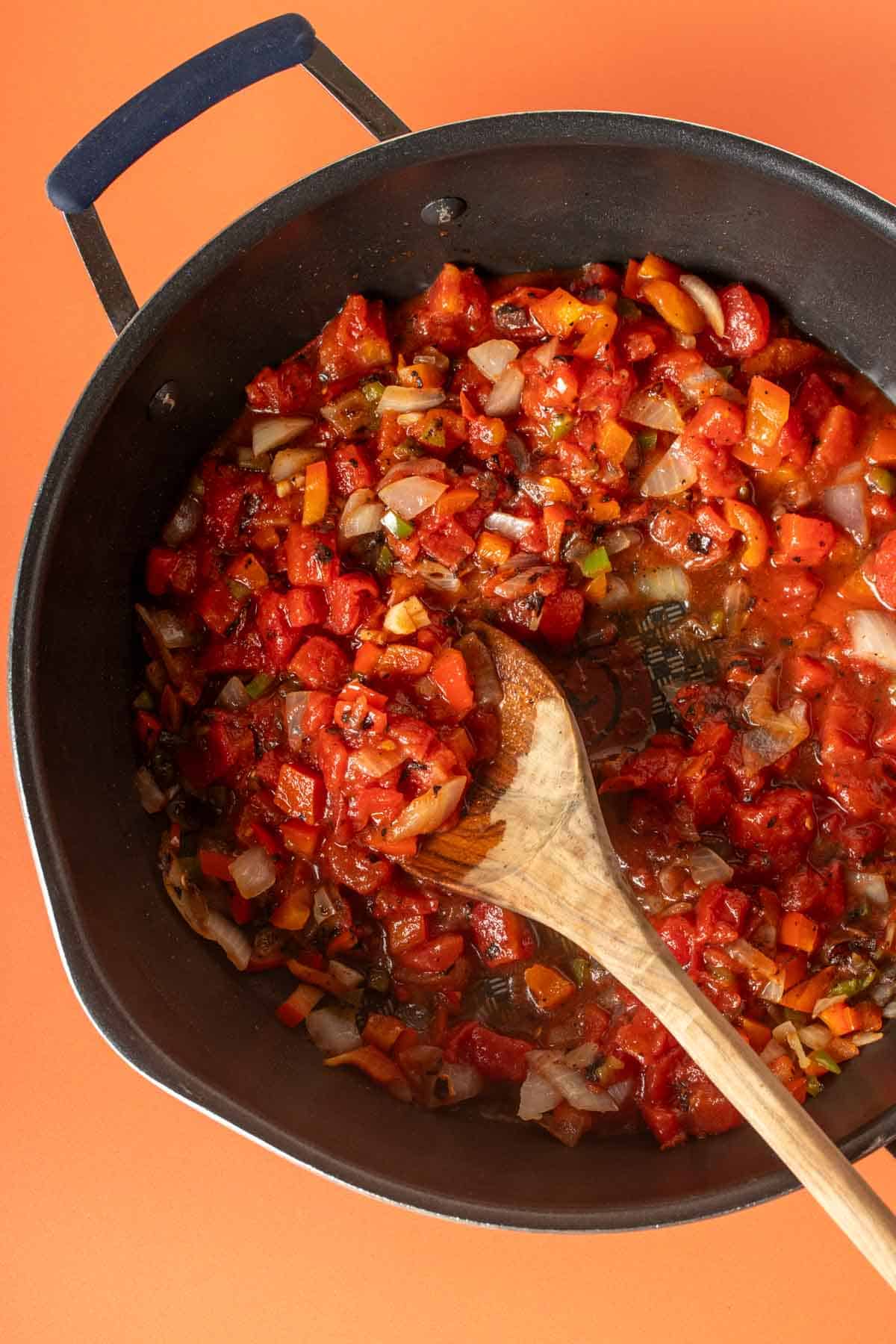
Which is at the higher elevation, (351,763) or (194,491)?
(194,491)

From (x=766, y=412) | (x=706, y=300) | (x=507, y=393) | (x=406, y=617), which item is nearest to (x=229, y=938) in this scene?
(x=406, y=617)

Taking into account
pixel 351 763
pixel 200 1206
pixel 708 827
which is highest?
pixel 351 763

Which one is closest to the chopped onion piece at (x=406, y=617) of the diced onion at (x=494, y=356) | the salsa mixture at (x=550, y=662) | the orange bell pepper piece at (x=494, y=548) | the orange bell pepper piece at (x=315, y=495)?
the salsa mixture at (x=550, y=662)

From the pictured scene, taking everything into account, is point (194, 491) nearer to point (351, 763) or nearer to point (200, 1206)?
point (351, 763)

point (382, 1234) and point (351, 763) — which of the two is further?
point (382, 1234)

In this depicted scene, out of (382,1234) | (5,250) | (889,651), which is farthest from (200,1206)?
(5,250)

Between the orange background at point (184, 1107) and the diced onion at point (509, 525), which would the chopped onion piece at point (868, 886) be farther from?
the diced onion at point (509, 525)

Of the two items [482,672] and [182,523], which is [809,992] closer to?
[482,672]
